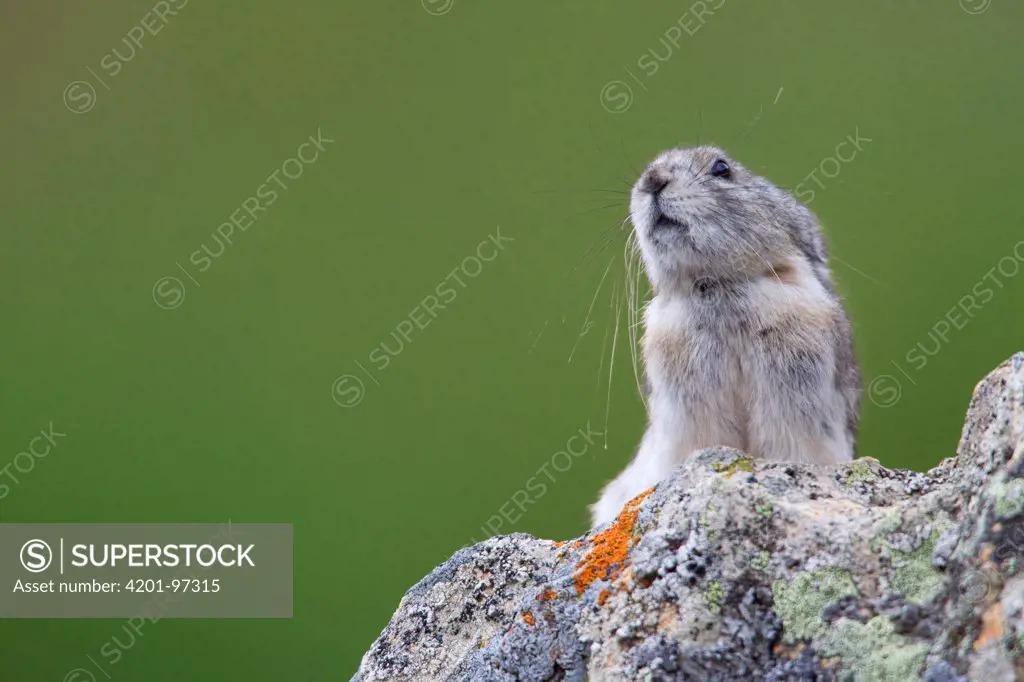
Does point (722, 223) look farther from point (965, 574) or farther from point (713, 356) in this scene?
point (965, 574)

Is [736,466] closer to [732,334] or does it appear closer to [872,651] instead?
[872,651]

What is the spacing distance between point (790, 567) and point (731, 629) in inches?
5.1

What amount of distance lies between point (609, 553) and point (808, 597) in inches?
14.4

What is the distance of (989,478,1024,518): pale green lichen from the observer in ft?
4.08

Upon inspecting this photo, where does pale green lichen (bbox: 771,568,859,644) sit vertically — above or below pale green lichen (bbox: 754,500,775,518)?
below

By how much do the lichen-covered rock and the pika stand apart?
1.97 ft

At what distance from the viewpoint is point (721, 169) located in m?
2.57

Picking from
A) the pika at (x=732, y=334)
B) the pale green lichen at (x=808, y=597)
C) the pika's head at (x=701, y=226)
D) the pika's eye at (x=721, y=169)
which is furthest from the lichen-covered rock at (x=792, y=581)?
the pika's eye at (x=721, y=169)

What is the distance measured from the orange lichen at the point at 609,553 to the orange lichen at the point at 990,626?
1.89ft

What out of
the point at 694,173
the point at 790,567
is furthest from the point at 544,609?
the point at 694,173

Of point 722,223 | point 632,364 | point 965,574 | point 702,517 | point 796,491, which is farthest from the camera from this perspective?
point 632,364

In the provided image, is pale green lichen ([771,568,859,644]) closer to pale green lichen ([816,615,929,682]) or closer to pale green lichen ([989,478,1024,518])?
pale green lichen ([816,615,929,682])

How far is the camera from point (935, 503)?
144 cm

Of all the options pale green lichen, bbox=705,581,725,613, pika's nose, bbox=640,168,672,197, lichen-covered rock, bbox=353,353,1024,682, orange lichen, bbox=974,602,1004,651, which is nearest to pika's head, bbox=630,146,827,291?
pika's nose, bbox=640,168,672,197
